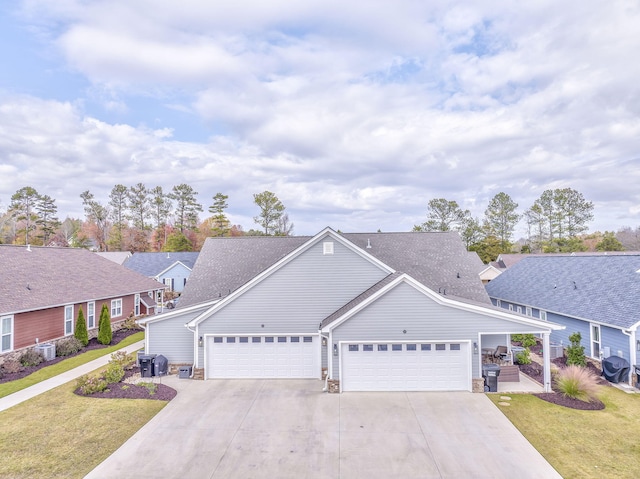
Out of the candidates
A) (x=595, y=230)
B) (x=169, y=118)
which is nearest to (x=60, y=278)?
(x=169, y=118)

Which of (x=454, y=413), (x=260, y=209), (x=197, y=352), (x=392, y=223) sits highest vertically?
(x=260, y=209)

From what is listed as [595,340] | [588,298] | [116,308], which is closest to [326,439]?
[595,340]

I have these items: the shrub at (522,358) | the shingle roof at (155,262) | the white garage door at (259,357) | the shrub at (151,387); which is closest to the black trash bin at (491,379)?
the shrub at (522,358)

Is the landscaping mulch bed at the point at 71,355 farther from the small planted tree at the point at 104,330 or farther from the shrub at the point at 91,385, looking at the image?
the shrub at the point at 91,385

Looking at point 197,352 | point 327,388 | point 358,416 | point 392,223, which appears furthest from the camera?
point 392,223

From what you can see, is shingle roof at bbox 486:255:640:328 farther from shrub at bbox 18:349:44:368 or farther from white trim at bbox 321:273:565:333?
shrub at bbox 18:349:44:368

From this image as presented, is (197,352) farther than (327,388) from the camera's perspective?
Yes

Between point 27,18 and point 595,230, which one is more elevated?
point 27,18

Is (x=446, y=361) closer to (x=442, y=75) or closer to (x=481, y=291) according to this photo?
(x=481, y=291)
